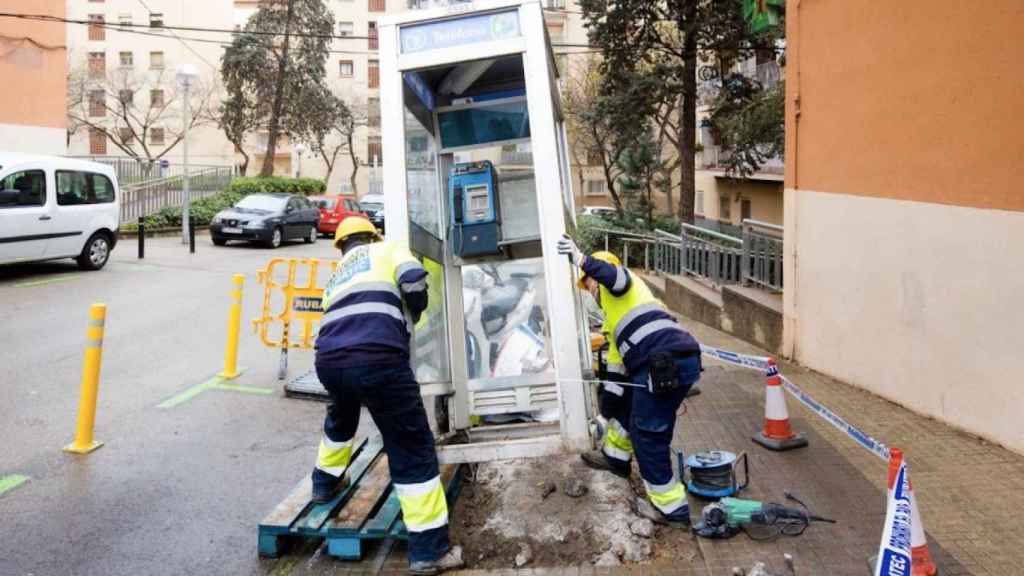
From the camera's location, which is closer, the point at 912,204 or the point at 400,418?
the point at 400,418

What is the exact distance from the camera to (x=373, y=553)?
4574 mm

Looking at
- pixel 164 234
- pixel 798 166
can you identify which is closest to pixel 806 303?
pixel 798 166

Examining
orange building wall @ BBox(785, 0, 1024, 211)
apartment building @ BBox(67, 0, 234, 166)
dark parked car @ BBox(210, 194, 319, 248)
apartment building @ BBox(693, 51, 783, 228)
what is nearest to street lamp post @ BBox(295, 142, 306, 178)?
apartment building @ BBox(67, 0, 234, 166)

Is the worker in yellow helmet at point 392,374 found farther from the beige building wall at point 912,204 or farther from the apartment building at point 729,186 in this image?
the apartment building at point 729,186

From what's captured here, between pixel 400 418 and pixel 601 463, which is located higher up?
pixel 400 418

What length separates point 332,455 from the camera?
15.7 ft

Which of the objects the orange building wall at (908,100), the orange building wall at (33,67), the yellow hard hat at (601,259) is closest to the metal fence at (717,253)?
the orange building wall at (908,100)

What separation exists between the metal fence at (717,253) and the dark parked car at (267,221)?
29.2 ft

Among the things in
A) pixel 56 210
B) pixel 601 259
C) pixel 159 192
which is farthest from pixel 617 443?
pixel 159 192

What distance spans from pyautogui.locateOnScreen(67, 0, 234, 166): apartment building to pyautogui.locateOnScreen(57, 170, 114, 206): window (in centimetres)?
3020

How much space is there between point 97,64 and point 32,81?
93.8 ft

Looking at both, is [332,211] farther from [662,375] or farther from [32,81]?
[662,375]

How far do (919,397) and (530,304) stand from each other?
318 cm

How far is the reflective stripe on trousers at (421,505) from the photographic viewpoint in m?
4.23
